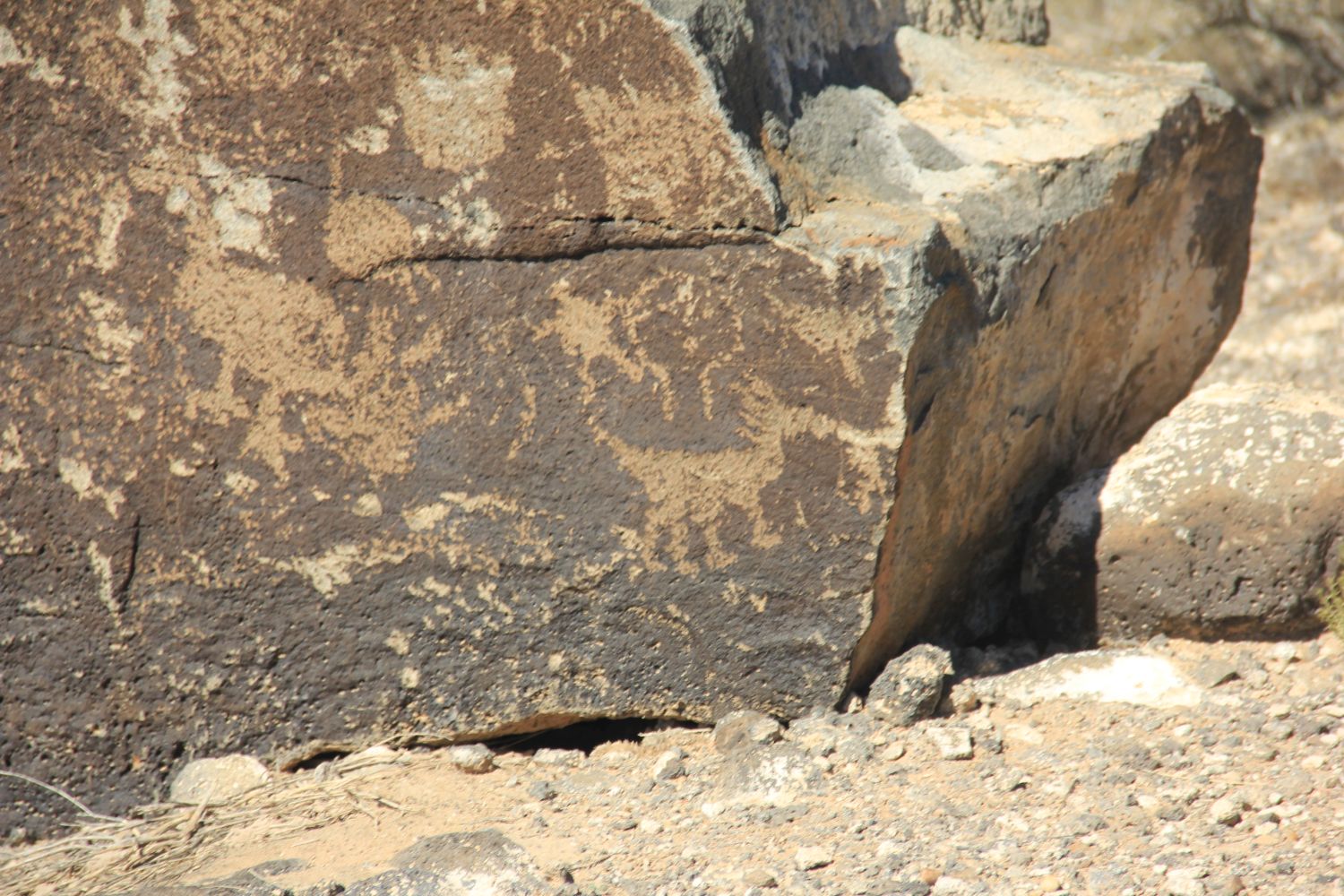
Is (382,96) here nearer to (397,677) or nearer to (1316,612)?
(397,677)

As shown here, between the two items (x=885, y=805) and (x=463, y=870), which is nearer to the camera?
(x=463, y=870)

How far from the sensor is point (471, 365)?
1984 millimetres

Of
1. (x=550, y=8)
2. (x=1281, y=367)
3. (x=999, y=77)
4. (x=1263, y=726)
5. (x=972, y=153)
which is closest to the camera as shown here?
(x=550, y=8)

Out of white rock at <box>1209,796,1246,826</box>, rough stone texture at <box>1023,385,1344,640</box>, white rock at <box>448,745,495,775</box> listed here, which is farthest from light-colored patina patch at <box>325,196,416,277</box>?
white rock at <box>1209,796,1246,826</box>

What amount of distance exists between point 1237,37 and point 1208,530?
2.75 meters

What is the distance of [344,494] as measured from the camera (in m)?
2.04

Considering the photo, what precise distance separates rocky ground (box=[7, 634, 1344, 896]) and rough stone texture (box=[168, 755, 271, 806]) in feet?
0.10

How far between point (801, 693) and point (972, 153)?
938 millimetres

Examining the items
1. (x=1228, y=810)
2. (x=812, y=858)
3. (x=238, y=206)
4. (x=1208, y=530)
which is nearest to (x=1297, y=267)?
(x=1208, y=530)

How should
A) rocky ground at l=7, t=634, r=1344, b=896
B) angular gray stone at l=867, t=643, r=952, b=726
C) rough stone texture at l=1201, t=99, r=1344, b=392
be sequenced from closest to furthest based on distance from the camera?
rocky ground at l=7, t=634, r=1344, b=896, angular gray stone at l=867, t=643, r=952, b=726, rough stone texture at l=1201, t=99, r=1344, b=392

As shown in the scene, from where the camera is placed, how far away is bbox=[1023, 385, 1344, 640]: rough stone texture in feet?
7.35

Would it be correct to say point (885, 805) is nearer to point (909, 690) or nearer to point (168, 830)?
point (909, 690)

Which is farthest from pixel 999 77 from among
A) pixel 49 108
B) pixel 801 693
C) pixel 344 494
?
pixel 49 108

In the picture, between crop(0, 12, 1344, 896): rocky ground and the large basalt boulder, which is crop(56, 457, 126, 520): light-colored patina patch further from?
crop(0, 12, 1344, 896): rocky ground
